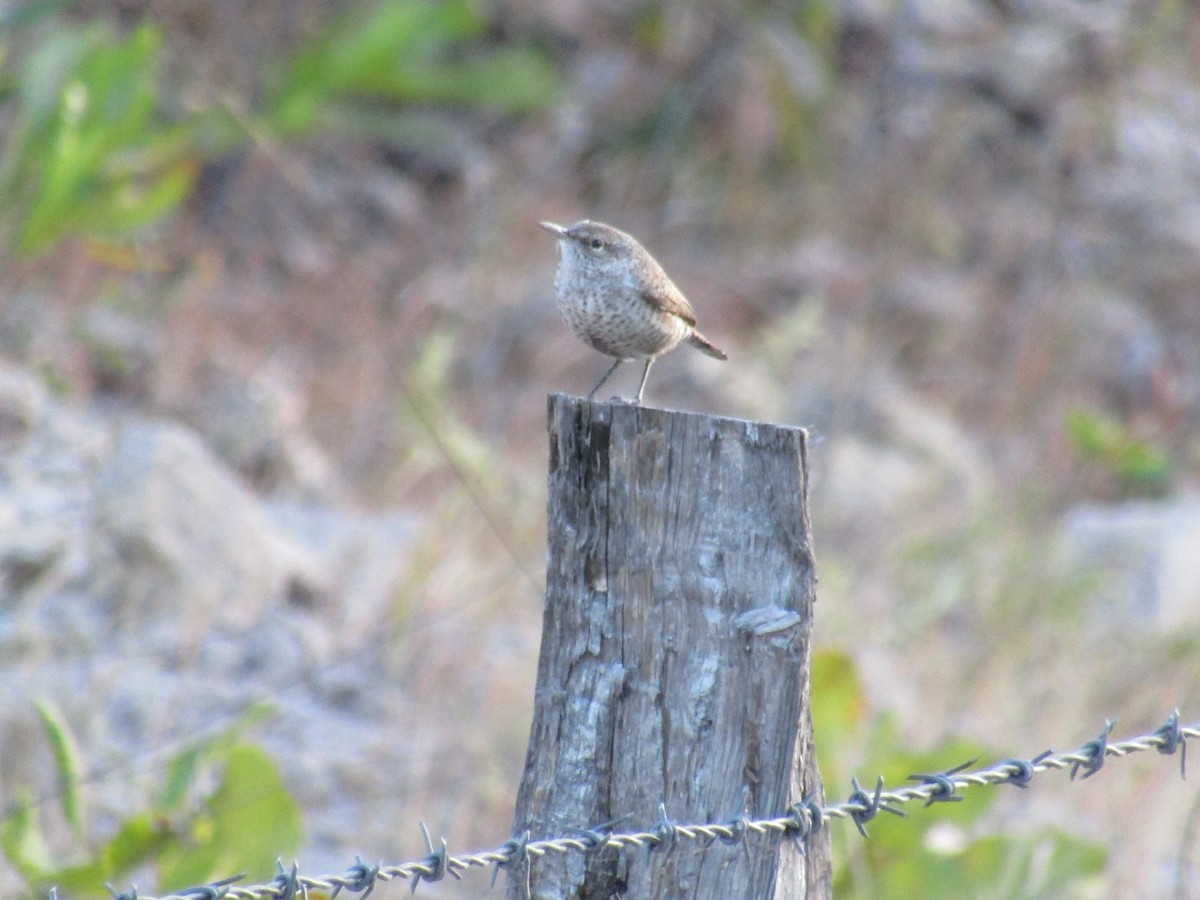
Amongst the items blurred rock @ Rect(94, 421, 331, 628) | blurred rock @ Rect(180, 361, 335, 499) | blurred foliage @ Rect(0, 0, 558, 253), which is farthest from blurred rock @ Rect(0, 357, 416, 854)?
blurred rock @ Rect(180, 361, 335, 499)

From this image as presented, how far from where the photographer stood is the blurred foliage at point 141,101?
688cm

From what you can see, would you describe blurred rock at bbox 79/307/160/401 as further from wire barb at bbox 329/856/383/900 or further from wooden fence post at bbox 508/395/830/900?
wire barb at bbox 329/856/383/900

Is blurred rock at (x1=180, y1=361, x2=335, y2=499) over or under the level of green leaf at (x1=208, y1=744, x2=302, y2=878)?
over

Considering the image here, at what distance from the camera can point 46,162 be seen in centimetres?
673

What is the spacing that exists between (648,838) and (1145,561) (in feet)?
21.8

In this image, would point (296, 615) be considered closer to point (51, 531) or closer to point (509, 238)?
point (51, 531)

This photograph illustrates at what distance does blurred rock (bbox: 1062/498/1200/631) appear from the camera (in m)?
7.95

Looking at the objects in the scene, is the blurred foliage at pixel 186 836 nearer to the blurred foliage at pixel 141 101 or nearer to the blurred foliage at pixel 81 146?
the blurred foliage at pixel 141 101

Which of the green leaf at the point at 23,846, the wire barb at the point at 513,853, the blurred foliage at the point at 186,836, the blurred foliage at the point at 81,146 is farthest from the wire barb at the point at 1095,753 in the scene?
the blurred foliage at the point at 81,146

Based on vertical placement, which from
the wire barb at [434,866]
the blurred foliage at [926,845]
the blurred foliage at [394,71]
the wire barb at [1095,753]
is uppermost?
the blurred foliage at [394,71]

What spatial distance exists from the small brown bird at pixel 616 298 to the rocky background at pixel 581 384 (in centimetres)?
47

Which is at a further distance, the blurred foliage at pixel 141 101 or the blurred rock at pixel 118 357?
the blurred rock at pixel 118 357

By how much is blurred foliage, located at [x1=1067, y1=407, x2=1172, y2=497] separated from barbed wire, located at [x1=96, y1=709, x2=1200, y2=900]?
22.5ft

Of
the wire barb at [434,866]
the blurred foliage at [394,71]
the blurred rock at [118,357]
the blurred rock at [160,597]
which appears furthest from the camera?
the blurred foliage at [394,71]
